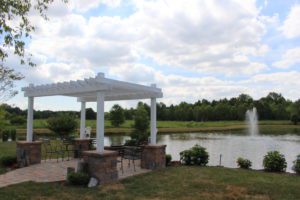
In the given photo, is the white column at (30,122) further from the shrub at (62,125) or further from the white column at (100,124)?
the shrub at (62,125)

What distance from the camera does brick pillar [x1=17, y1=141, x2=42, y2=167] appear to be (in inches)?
376

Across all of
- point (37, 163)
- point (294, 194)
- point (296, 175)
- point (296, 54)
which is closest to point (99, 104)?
point (37, 163)

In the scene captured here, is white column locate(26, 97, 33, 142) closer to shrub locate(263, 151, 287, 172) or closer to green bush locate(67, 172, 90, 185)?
green bush locate(67, 172, 90, 185)

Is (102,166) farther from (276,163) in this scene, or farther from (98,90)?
(276,163)

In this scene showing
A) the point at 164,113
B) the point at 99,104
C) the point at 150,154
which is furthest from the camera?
the point at 164,113

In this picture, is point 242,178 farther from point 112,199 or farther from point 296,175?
point 112,199

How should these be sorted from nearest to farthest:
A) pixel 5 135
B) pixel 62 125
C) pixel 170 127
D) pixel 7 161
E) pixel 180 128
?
pixel 7 161
pixel 5 135
pixel 62 125
pixel 180 128
pixel 170 127

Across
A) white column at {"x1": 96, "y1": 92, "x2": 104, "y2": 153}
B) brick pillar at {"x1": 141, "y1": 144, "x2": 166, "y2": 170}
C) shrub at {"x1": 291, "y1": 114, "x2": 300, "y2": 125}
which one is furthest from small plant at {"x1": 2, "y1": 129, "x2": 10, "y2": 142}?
shrub at {"x1": 291, "y1": 114, "x2": 300, "y2": 125}

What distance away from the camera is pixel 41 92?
9.60m

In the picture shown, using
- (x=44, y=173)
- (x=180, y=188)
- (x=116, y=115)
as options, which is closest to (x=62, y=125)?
(x=116, y=115)

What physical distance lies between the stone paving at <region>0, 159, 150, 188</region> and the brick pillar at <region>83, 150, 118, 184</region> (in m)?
0.59

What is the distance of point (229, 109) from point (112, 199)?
5325 cm

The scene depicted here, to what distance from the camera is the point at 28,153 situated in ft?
31.8

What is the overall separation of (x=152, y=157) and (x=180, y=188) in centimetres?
246
